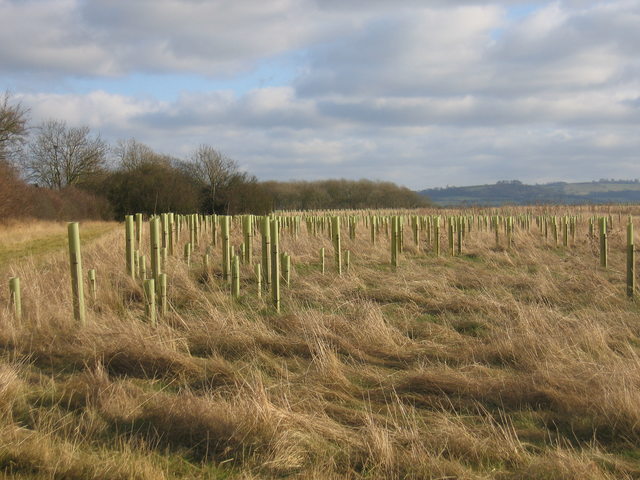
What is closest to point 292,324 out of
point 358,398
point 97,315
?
point 358,398

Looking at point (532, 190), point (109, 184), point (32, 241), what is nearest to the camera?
point (32, 241)

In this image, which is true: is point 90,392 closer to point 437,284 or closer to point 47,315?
point 47,315

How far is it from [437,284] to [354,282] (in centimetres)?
111

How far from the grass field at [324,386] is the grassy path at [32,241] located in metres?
8.88

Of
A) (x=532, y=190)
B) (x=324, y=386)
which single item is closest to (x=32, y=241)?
(x=324, y=386)

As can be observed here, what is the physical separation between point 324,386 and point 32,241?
63.5 ft

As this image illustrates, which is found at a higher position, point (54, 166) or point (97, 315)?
point (54, 166)

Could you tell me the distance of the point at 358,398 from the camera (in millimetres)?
4523

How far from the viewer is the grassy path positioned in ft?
52.6

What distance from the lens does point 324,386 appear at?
4.59 metres

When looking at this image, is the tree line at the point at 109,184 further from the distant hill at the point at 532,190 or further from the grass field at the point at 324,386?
the distant hill at the point at 532,190

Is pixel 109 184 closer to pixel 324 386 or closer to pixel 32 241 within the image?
pixel 32 241

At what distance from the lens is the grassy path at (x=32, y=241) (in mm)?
16047

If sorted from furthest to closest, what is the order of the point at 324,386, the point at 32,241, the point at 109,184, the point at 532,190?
1. the point at 532,190
2. the point at 109,184
3. the point at 32,241
4. the point at 324,386
